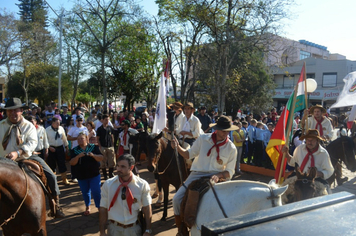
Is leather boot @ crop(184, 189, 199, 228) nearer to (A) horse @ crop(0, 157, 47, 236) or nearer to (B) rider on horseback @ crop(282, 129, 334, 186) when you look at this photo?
(B) rider on horseback @ crop(282, 129, 334, 186)

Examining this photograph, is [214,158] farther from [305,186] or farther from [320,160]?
[320,160]

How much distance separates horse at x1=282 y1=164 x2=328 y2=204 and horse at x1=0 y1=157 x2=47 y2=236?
12.9ft

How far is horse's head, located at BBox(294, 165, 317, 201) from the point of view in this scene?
175 inches

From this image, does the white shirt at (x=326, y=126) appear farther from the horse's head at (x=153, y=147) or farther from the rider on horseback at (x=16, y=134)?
the rider on horseback at (x=16, y=134)

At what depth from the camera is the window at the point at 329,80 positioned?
39.4 meters

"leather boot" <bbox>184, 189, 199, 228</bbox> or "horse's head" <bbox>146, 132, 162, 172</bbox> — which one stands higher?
"horse's head" <bbox>146, 132, 162, 172</bbox>

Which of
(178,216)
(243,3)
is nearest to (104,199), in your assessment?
(178,216)

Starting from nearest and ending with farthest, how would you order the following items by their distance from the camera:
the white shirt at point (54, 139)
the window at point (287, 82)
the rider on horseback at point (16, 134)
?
the rider on horseback at point (16, 134), the white shirt at point (54, 139), the window at point (287, 82)

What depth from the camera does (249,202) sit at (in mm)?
3424

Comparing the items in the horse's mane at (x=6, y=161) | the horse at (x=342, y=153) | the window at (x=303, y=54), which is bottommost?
the horse at (x=342, y=153)

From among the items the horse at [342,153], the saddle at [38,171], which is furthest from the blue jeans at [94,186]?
the horse at [342,153]

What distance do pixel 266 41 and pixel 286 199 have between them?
12749 mm

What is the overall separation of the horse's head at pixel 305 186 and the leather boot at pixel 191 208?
184 cm

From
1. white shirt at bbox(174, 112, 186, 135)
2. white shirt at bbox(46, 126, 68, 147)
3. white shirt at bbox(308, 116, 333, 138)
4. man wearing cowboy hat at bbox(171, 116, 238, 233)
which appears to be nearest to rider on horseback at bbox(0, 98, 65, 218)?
man wearing cowboy hat at bbox(171, 116, 238, 233)
